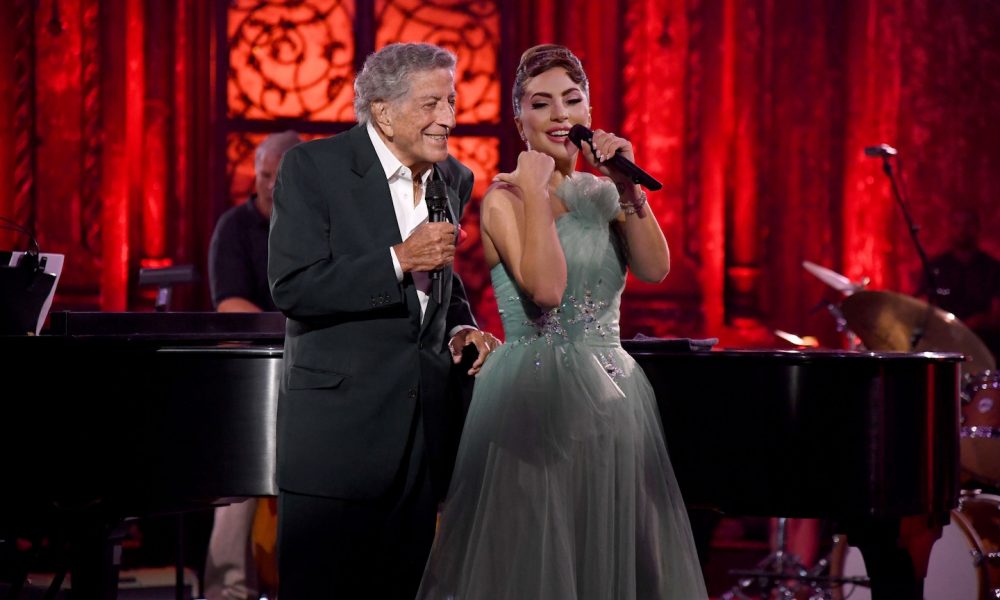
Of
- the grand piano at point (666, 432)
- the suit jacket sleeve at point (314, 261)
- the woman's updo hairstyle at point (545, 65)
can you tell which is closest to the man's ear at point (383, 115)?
the suit jacket sleeve at point (314, 261)

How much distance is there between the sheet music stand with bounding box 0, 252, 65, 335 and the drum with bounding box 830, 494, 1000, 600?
9.30 ft

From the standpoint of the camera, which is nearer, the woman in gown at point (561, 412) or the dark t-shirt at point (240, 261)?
the woman in gown at point (561, 412)

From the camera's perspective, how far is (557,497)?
2.61 meters

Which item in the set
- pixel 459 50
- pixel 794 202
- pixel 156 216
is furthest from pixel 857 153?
pixel 156 216

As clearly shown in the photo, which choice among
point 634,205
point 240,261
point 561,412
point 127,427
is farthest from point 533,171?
point 240,261

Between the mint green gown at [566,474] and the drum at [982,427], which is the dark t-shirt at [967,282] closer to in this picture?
the drum at [982,427]

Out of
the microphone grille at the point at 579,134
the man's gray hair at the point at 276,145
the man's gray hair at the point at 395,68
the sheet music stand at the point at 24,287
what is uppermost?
the man's gray hair at the point at 276,145

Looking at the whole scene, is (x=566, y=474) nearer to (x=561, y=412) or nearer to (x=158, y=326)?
(x=561, y=412)

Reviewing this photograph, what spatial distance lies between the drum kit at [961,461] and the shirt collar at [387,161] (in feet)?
8.79

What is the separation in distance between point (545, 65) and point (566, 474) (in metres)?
0.93

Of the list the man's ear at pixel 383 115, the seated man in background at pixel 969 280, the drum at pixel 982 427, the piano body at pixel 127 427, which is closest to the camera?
the man's ear at pixel 383 115

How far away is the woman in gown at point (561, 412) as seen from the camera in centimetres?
260

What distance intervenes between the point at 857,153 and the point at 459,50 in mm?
2165

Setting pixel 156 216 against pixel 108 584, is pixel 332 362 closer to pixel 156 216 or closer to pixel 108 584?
pixel 108 584
